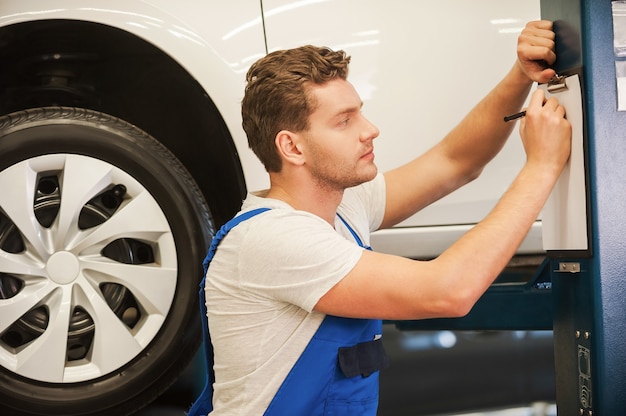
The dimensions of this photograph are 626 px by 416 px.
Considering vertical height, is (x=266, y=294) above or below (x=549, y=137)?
below

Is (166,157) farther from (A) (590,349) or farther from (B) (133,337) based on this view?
(A) (590,349)

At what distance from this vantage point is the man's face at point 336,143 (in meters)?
1.48

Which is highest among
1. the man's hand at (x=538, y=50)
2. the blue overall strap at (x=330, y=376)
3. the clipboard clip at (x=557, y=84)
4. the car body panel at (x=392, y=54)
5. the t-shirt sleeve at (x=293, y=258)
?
the car body panel at (x=392, y=54)

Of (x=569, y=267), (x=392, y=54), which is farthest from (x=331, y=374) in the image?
(x=392, y=54)

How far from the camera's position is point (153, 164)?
1.95 metres

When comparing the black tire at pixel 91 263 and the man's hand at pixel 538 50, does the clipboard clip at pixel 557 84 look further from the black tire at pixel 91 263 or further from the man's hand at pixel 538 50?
the black tire at pixel 91 263

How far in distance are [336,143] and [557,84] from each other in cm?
40

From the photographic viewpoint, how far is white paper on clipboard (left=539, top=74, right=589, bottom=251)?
125 centimetres

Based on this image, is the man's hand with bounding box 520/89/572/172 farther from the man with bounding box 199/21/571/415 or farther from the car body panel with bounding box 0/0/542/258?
the car body panel with bounding box 0/0/542/258

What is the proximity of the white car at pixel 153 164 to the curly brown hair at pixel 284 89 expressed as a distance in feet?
1.37

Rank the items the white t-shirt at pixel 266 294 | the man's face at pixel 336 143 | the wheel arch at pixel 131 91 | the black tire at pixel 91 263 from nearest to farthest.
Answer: the white t-shirt at pixel 266 294 < the man's face at pixel 336 143 < the black tire at pixel 91 263 < the wheel arch at pixel 131 91

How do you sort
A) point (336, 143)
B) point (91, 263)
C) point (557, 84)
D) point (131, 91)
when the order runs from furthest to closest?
point (131, 91)
point (91, 263)
point (336, 143)
point (557, 84)

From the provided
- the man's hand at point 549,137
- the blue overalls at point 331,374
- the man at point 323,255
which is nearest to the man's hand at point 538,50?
the man at point 323,255

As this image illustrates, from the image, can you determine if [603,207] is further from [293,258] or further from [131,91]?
[131,91]
